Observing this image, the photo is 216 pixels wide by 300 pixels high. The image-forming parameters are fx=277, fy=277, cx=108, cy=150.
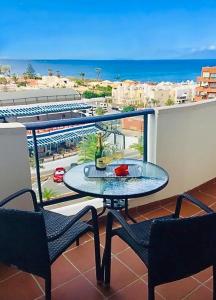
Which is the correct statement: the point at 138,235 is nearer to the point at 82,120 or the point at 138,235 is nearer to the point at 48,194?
the point at 82,120

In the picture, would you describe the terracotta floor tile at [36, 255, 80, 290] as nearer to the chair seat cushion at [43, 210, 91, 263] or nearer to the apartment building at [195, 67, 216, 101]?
the chair seat cushion at [43, 210, 91, 263]

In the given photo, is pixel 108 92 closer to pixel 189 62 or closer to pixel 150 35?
pixel 150 35

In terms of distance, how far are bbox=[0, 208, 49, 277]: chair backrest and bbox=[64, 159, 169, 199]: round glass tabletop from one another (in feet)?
1.55

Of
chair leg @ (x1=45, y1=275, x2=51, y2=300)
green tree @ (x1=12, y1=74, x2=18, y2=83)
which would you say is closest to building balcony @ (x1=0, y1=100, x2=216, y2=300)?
chair leg @ (x1=45, y1=275, x2=51, y2=300)

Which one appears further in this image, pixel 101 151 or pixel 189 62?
pixel 189 62

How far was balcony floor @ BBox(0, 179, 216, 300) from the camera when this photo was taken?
1.67 meters

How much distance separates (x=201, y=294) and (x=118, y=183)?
2.72ft

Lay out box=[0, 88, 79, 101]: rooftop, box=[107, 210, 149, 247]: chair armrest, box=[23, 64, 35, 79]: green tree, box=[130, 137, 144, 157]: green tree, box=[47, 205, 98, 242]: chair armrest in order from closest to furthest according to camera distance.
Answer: box=[107, 210, 149, 247]: chair armrest → box=[47, 205, 98, 242]: chair armrest → box=[130, 137, 144, 157]: green tree → box=[0, 88, 79, 101]: rooftop → box=[23, 64, 35, 79]: green tree

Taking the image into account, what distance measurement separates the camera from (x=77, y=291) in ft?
5.58

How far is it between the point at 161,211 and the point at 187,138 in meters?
0.78

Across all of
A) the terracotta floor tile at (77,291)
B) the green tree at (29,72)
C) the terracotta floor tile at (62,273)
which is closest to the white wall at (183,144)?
the terracotta floor tile at (62,273)

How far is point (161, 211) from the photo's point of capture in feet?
8.73

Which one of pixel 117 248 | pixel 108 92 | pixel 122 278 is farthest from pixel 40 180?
pixel 108 92

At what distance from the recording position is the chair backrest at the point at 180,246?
1.11 meters
